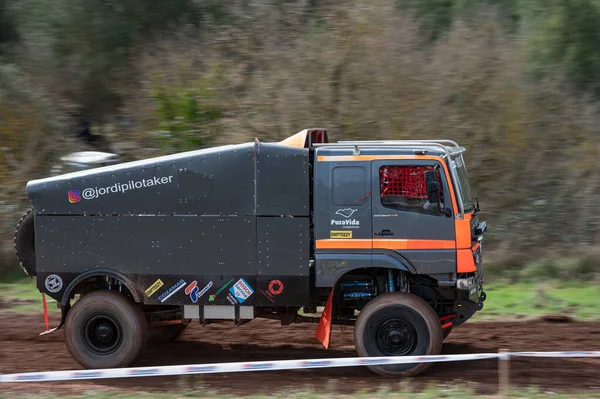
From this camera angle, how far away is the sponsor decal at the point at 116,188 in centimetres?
937

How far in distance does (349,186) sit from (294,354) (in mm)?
2739

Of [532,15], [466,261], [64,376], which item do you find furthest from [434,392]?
[532,15]

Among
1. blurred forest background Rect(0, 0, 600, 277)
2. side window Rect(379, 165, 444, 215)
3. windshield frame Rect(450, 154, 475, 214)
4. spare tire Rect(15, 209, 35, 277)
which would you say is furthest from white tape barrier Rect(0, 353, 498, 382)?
blurred forest background Rect(0, 0, 600, 277)

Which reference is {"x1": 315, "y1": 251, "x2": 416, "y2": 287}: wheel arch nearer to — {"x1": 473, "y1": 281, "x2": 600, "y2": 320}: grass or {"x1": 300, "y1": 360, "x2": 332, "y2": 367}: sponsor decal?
{"x1": 300, "y1": 360, "x2": 332, "y2": 367}: sponsor decal

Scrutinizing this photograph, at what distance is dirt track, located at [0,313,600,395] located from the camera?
9.04m

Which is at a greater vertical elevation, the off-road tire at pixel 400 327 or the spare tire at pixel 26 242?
the spare tire at pixel 26 242

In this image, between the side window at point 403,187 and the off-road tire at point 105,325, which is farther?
the off-road tire at point 105,325

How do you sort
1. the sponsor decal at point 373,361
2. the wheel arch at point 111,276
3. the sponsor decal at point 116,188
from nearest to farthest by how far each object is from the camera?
the sponsor decal at point 373,361
the sponsor decal at point 116,188
the wheel arch at point 111,276

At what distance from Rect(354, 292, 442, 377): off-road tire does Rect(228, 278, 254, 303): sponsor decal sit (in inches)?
53.9

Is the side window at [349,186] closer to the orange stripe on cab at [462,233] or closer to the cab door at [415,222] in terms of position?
the cab door at [415,222]

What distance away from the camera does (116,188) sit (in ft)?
30.9

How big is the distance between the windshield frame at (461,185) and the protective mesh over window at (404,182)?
1.33ft

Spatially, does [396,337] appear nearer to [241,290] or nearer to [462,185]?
[241,290]

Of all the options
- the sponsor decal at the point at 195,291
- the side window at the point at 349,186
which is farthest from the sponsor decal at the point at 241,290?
the side window at the point at 349,186
